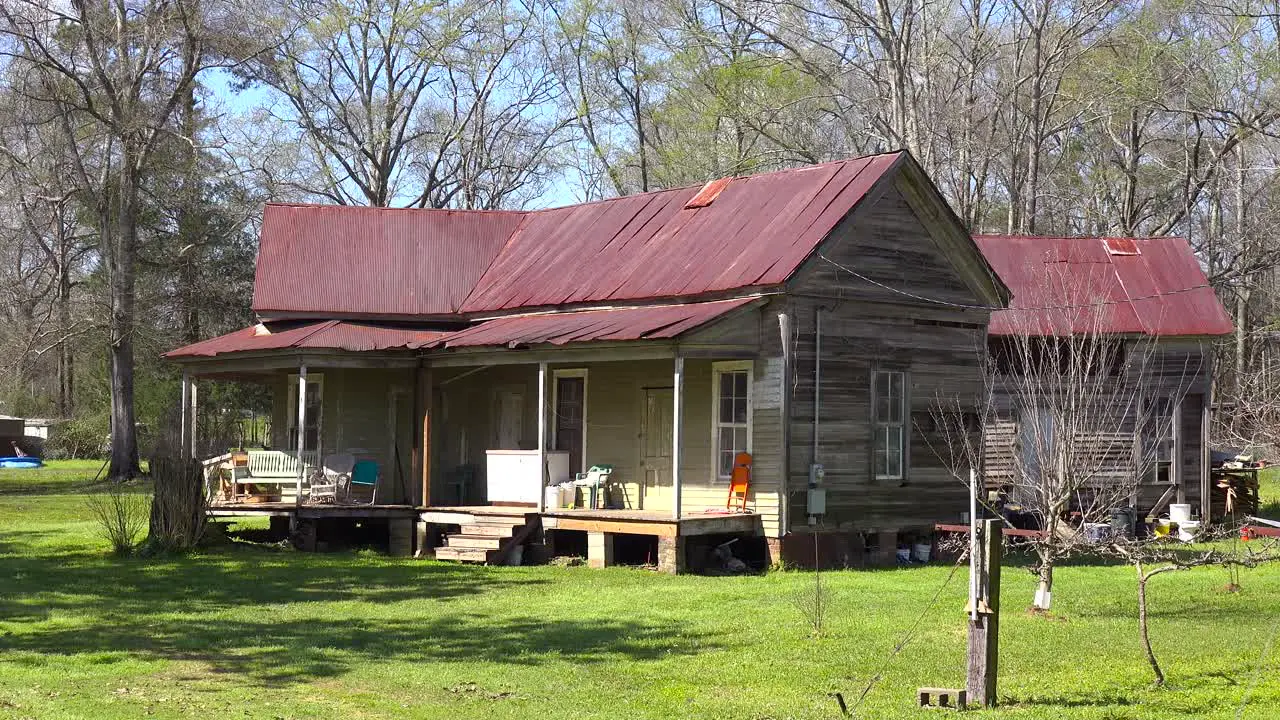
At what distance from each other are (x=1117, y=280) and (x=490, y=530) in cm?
1432

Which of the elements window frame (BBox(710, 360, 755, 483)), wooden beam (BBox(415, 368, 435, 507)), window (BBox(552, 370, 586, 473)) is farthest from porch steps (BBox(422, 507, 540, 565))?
window frame (BBox(710, 360, 755, 483))

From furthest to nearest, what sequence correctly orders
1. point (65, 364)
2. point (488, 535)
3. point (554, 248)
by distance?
point (65, 364), point (554, 248), point (488, 535)

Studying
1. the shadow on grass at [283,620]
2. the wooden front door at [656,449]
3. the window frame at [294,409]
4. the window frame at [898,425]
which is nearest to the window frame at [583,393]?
the wooden front door at [656,449]

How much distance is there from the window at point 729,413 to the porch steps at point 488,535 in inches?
115

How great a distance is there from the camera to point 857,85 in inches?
1636

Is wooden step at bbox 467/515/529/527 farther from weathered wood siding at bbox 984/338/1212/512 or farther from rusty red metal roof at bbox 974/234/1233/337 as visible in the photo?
weathered wood siding at bbox 984/338/1212/512

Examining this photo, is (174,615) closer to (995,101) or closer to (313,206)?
(313,206)

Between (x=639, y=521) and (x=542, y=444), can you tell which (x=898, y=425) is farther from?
(x=542, y=444)

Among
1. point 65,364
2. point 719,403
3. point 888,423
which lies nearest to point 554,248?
point 719,403

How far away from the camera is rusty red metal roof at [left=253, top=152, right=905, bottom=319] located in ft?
75.0

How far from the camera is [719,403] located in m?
22.1

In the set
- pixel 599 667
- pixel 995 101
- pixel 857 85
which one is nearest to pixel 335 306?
pixel 599 667

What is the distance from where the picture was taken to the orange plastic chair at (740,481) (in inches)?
845

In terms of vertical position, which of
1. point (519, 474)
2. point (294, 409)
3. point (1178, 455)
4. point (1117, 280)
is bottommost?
point (519, 474)
